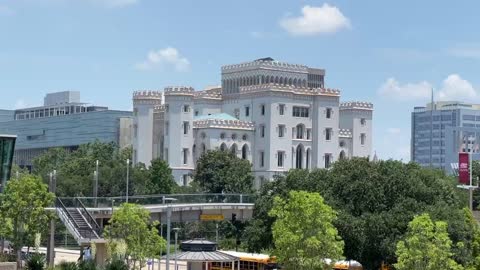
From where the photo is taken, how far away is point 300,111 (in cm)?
17812

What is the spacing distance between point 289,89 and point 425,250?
108m

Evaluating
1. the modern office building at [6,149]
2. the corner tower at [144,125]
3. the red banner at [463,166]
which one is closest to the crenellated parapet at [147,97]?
the corner tower at [144,125]

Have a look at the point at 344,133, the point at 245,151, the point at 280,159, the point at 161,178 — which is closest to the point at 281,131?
the point at 280,159

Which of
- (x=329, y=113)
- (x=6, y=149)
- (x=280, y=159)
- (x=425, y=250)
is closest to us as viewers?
(x=425, y=250)

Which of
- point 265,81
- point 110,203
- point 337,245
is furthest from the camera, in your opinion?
point 265,81

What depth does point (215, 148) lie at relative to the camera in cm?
17188

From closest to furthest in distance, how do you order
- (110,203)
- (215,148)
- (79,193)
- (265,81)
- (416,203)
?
(416,203)
(110,203)
(79,193)
(215,148)
(265,81)

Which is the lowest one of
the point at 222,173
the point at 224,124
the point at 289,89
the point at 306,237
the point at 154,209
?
the point at 306,237

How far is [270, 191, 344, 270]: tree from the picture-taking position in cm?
6838

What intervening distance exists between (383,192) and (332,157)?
95.8 m

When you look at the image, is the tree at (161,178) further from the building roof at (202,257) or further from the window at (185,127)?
the building roof at (202,257)

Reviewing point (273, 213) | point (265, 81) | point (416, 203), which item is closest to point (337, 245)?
point (273, 213)

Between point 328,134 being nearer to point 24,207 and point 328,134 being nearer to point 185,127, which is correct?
point 185,127

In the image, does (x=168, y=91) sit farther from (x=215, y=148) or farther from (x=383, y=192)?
(x=383, y=192)
